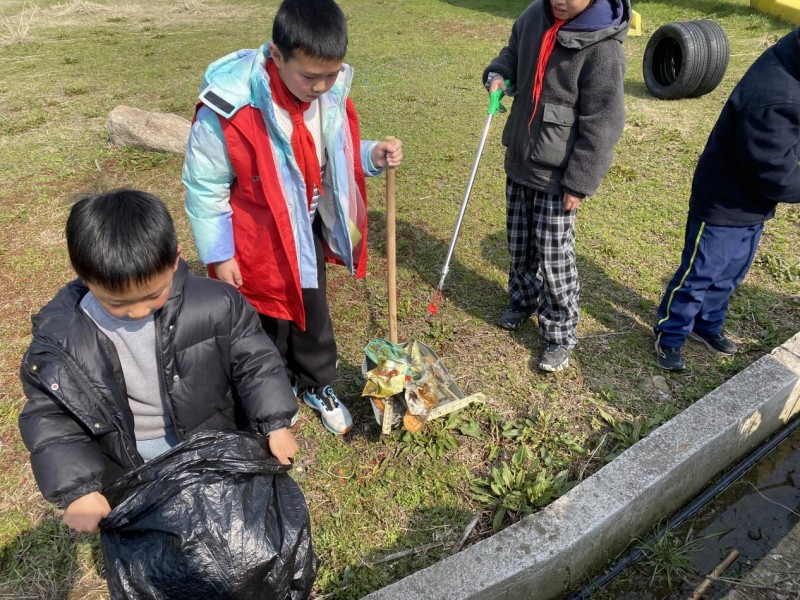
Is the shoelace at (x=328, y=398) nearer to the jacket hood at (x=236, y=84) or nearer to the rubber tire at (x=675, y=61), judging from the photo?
the jacket hood at (x=236, y=84)

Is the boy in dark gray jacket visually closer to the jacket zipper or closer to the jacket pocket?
the jacket pocket

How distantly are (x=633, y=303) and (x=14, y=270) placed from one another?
425 centimetres

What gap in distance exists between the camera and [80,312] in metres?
1.66

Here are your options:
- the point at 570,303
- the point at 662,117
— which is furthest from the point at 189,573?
the point at 662,117

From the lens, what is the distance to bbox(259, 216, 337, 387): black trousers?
2.46 meters

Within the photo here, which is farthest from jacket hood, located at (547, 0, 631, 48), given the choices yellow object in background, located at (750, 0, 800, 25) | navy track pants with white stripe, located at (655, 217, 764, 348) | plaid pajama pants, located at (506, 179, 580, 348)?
yellow object in background, located at (750, 0, 800, 25)

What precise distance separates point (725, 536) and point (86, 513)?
2.40m

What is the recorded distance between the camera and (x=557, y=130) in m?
2.56

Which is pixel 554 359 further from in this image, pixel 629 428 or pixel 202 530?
pixel 202 530

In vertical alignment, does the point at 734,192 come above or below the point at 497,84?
below

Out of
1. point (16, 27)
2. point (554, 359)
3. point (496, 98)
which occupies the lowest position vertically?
point (554, 359)

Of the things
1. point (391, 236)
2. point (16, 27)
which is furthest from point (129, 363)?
point (16, 27)

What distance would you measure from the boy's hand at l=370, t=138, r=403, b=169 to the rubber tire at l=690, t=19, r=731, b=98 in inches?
216

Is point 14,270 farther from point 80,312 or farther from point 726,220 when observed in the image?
point 726,220
